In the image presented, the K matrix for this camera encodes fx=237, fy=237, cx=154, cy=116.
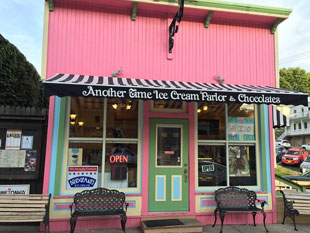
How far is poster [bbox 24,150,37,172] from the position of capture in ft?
16.6

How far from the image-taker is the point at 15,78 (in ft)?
26.6

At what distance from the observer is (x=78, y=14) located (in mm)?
5371

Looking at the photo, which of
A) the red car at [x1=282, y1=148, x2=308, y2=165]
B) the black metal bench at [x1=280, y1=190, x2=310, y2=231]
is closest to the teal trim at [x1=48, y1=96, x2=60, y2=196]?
the black metal bench at [x1=280, y1=190, x2=310, y2=231]

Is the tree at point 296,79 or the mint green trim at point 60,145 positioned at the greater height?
the tree at point 296,79

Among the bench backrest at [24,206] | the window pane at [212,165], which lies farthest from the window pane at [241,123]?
the bench backrest at [24,206]

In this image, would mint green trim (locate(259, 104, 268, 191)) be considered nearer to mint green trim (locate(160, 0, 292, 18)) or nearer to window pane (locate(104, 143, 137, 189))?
mint green trim (locate(160, 0, 292, 18))

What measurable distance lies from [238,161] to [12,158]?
5.11 m

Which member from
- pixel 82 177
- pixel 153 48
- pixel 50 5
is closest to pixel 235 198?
pixel 82 177

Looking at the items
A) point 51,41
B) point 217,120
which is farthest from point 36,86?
point 217,120

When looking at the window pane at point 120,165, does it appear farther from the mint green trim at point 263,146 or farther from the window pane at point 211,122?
the mint green trim at point 263,146

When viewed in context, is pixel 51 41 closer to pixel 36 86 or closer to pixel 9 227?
pixel 9 227

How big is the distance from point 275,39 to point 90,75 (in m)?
4.76

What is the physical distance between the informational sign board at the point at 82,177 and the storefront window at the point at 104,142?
0.07 ft

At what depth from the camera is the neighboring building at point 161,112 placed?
5.05 m
